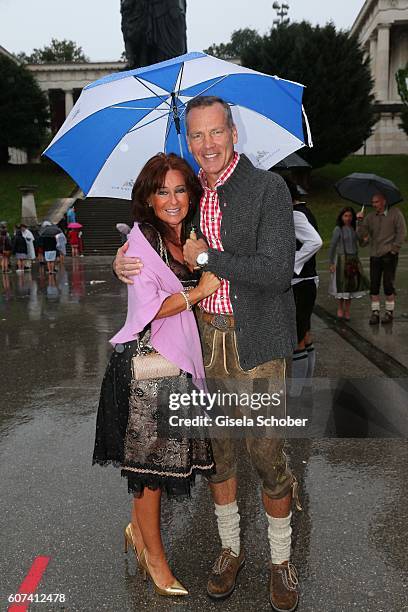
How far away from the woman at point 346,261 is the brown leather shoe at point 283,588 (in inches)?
239

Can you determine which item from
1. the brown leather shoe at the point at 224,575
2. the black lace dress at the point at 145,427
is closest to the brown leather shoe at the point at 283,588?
the brown leather shoe at the point at 224,575

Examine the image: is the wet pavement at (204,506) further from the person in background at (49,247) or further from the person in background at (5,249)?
the person in background at (5,249)

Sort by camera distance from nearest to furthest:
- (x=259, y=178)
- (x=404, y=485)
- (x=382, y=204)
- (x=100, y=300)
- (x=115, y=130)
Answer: (x=259, y=178)
(x=115, y=130)
(x=404, y=485)
(x=382, y=204)
(x=100, y=300)

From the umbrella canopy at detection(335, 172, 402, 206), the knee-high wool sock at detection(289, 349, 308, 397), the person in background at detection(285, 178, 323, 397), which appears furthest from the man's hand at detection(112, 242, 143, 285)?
the umbrella canopy at detection(335, 172, 402, 206)

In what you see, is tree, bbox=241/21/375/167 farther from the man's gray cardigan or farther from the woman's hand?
the woman's hand

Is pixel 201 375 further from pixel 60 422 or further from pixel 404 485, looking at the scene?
pixel 60 422

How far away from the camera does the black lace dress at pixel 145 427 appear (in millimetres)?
2443

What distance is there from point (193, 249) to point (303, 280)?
7.53ft

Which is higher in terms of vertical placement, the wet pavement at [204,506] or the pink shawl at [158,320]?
the pink shawl at [158,320]

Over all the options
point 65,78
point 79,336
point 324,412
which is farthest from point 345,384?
point 65,78

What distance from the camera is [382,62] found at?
60.1 m

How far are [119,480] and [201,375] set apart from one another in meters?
1.49

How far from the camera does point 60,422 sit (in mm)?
4793

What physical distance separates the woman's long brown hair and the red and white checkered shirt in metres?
0.05
